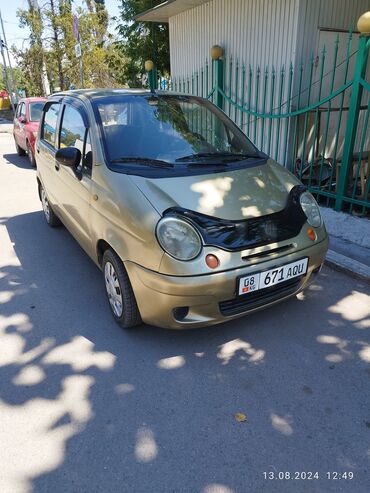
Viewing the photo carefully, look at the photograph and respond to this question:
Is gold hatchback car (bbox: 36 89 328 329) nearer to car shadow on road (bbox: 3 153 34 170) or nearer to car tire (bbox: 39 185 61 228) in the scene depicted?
car tire (bbox: 39 185 61 228)

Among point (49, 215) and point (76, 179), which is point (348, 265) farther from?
A: point (49, 215)

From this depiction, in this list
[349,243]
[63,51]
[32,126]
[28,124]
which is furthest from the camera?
[63,51]

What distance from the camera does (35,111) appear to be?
1056 cm

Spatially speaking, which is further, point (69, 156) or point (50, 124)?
point (50, 124)

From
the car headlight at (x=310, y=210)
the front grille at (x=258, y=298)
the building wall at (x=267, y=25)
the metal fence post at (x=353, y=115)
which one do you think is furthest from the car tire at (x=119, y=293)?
the building wall at (x=267, y=25)

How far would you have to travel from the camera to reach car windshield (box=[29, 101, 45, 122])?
1038 cm

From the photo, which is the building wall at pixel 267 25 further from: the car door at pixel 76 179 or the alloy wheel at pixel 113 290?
the alloy wheel at pixel 113 290

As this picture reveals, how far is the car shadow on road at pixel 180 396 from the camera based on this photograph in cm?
202

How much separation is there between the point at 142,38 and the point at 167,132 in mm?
9106

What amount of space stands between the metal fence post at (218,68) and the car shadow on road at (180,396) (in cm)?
456

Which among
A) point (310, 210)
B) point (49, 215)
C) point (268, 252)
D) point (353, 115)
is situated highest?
point (353, 115)

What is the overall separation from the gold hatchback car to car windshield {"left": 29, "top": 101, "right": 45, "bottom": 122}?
7.37m

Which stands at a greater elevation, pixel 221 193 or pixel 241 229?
pixel 221 193

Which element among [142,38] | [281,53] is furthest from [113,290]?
[142,38]
